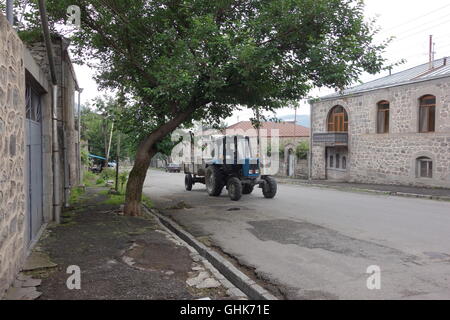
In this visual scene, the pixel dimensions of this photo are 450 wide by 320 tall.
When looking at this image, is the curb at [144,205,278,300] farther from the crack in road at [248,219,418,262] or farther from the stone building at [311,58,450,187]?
the stone building at [311,58,450,187]

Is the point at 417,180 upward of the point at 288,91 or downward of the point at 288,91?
downward

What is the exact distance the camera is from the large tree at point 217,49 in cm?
892

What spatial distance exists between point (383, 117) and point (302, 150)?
8.05 meters

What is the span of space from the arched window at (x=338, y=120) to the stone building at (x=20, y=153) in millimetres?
20752

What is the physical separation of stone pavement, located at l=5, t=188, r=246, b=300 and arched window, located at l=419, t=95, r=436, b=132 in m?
17.1

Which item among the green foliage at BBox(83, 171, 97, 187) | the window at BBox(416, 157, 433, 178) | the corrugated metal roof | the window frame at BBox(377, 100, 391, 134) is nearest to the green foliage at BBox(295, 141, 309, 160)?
the corrugated metal roof

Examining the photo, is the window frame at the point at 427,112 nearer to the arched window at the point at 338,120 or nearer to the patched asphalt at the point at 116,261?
the arched window at the point at 338,120

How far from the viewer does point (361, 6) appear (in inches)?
384

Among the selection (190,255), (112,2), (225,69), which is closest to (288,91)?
(225,69)

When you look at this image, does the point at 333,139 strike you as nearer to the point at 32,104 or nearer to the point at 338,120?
the point at 338,120

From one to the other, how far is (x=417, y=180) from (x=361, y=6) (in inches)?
541

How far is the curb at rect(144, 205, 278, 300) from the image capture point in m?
4.85

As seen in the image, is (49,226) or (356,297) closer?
(356,297)
